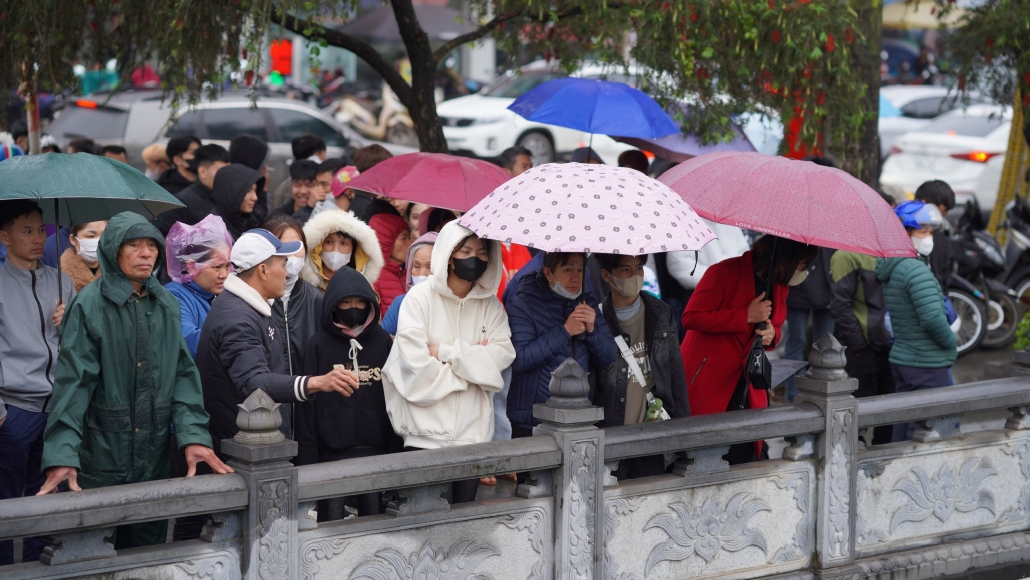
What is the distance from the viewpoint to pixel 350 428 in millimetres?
5086

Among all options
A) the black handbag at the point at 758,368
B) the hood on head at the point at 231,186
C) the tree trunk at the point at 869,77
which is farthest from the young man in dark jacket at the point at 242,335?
the tree trunk at the point at 869,77

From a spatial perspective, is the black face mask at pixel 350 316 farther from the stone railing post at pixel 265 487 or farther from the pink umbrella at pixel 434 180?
the pink umbrella at pixel 434 180

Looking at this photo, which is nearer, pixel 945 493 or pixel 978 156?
pixel 945 493

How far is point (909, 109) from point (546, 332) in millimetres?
19131

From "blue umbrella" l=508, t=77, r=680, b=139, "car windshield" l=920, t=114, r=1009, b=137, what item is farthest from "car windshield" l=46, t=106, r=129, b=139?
"car windshield" l=920, t=114, r=1009, b=137

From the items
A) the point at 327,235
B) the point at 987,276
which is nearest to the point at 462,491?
the point at 327,235

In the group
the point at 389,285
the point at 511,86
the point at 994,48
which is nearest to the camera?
the point at 389,285

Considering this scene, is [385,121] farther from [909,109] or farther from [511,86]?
[909,109]

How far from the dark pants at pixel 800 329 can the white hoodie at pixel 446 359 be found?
166 inches

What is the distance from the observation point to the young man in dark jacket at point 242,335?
4.78 m

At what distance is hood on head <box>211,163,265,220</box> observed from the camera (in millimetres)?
7402

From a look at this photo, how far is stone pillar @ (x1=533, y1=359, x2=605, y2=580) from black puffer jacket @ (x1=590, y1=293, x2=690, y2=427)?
0.62 metres

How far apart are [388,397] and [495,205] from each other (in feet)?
3.09

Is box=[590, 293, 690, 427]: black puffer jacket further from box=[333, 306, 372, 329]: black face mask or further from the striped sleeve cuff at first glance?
the striped sleeve cuff
